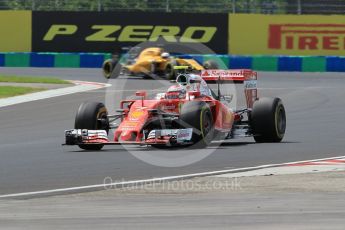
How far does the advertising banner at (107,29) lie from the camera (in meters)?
38.2

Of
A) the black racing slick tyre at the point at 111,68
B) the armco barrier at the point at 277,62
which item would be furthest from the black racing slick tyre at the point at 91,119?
the armco barrier at the point at 277,62

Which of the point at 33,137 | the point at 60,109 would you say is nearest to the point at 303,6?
the point at 60,109

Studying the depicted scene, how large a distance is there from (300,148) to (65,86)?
14435mm

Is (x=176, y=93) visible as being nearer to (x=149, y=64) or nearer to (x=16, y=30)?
(x=149, y=64)

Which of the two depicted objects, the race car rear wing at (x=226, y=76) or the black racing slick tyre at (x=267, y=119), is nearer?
the black racing slick tyre at (x=267, y=119)

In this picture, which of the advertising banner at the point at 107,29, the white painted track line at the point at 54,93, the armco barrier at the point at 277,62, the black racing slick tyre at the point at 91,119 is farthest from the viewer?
the advertising banner at the point at 107,29

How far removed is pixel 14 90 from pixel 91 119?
1223 cm

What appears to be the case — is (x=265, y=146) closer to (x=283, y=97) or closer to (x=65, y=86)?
(x=283, y=97)

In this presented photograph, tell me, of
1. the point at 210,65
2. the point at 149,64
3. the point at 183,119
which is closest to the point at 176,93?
the point at 183,119

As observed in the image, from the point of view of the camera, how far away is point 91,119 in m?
14.7

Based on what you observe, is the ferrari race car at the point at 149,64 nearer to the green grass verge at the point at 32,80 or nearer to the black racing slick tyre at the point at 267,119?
the green grass verge at the point at 32,80

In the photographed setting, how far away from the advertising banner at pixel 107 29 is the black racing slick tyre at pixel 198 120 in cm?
2372

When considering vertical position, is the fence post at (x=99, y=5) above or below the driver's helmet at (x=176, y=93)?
above

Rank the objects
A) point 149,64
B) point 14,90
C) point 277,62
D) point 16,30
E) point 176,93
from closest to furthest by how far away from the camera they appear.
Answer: point 176,93
point 14,90
point 149,64
point 277,62
point 16,30
